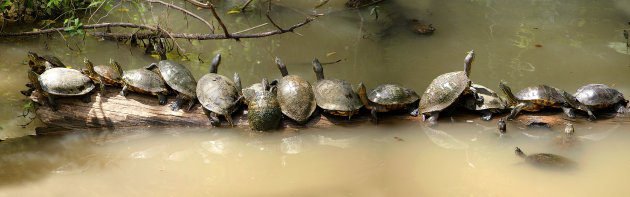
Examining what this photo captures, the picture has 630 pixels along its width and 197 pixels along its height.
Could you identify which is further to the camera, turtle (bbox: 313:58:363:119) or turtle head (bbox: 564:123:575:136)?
turtle (bbox: 313:58:363:119)

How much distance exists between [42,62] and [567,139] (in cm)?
616

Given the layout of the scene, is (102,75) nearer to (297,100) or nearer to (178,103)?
(178,103)

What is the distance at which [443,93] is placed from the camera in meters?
4.80

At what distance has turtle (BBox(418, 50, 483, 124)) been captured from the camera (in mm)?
4789

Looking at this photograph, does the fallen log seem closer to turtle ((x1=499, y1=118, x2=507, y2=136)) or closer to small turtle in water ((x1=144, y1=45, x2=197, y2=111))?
small turtle in water ((x1=144, y1=45, x2=197, y2=111))

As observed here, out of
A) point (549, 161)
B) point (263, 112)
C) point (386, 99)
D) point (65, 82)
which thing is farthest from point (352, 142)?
point (65, 82)

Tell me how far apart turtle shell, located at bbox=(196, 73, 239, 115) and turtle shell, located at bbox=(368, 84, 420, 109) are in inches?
61.6

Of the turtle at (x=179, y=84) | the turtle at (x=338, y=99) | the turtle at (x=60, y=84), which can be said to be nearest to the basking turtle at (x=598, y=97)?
the turtle at (x=338, y=99)

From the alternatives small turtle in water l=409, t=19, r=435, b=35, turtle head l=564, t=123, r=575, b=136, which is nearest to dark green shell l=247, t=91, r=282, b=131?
turtle head l=564, t=123, r=575, b=136

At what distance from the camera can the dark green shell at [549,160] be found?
3.97 meters

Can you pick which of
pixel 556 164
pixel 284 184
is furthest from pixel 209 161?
pixel 556 164

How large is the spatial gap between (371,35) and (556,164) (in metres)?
4.18

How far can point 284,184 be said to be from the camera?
386cm

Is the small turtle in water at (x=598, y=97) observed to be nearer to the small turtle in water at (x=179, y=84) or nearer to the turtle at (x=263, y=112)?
the turtle at (x=263, y=112)
